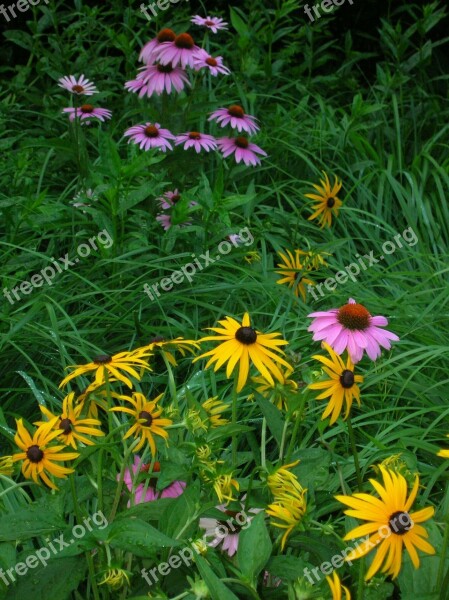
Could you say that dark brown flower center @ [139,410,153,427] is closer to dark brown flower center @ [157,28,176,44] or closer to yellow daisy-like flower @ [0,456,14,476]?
yellow daisy-like flower @ [0,456,14,476]

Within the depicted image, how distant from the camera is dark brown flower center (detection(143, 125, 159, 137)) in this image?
2.88m

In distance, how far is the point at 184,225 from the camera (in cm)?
275

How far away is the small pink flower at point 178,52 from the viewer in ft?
9.70

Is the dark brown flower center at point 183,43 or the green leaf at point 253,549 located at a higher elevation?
the dark brown flower center at point 183,43

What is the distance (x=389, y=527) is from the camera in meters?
1.08

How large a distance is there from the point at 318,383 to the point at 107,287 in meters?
1.33

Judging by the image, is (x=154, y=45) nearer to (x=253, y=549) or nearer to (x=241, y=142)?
(x=241, y=142)

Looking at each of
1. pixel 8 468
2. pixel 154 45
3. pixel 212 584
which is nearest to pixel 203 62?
pixel 154 45

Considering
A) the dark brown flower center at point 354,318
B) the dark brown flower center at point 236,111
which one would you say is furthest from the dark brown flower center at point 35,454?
the dark brown flower center at point 236,111

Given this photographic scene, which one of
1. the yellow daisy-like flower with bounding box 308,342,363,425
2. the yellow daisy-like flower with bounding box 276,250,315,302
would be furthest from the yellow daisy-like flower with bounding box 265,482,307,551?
the yellow daisy-like flower with bounding box 276,250,315,302

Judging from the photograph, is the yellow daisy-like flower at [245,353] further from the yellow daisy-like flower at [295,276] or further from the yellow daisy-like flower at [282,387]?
the yellow daisy-like flower at [295,276]

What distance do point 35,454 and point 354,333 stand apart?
569 millimetres

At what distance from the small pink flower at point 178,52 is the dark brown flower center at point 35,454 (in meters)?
1.83

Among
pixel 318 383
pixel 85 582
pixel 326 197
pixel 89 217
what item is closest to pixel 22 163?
pixel 89 217
